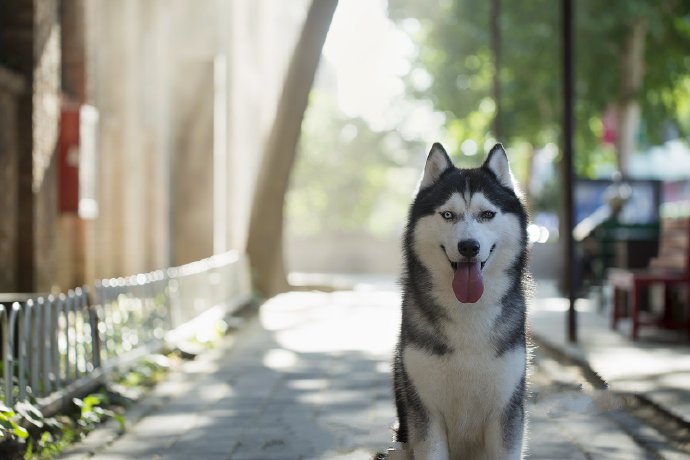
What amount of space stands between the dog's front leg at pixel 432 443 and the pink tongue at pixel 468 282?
615 mm

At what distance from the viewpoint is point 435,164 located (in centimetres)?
564

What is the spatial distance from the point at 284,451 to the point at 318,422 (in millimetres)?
1099

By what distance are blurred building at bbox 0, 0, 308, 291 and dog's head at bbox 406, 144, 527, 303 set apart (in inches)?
288

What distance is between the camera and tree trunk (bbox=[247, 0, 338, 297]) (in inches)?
793

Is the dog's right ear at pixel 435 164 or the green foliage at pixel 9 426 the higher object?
the dog's right ear at pixel 435 164

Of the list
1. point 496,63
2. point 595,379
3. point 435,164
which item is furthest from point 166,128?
point 435,164

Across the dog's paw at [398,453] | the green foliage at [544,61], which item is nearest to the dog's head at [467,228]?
the dog's paw at [398,453]

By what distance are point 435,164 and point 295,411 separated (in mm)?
3650

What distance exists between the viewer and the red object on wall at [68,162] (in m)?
13.6

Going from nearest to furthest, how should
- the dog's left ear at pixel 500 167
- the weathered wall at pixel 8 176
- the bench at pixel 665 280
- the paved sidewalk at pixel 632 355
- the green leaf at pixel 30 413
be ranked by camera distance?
the dog's left ear at pixel 500 167 < the green leaf at pixel 30 413 < the paved sidewalk at pixel 632 355 < the weathered wall at pixel 8 176 < the bench at pixel 665 280

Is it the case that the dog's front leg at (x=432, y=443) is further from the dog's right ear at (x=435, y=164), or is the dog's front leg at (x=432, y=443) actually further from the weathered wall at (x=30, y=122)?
the weathered wall at (x=30, y=122)

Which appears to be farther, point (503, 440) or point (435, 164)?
point (435, 164)

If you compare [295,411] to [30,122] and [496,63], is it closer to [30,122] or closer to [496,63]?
[30,122]

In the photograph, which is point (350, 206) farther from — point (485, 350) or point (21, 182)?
point (485, 350)
